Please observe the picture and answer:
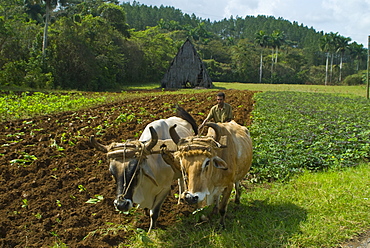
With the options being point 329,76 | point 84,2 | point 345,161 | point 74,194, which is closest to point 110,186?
point 74,194

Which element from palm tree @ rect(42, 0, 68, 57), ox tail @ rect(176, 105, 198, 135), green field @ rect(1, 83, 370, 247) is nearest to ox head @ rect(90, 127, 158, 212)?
green field @ rect(1, 83, 370, 247)

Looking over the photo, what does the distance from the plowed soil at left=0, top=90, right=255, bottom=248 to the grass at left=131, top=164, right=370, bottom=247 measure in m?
0.66

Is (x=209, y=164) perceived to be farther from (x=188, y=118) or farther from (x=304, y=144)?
(x=304, y=144)

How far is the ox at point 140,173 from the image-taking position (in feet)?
15.5

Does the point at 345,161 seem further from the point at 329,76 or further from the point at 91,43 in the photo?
the point at 329,76

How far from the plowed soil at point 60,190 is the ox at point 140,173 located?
61cm

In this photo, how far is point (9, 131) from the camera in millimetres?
11734

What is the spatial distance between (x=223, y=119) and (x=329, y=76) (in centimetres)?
7541

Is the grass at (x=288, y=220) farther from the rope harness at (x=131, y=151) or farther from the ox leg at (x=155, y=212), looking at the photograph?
the rope harness at (x=131, y=151)

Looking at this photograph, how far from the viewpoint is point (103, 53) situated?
3991 cm

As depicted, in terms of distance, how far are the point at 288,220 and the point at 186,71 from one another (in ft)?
109

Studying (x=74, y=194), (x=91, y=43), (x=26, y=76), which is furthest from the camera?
(x=91, y=43)

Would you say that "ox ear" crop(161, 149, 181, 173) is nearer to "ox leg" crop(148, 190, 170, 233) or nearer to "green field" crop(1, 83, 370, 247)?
"ox leg" crop(148, 190, 170, 233)

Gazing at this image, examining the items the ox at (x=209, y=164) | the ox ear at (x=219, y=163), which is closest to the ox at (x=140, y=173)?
the ox at (x=209, y=164)
